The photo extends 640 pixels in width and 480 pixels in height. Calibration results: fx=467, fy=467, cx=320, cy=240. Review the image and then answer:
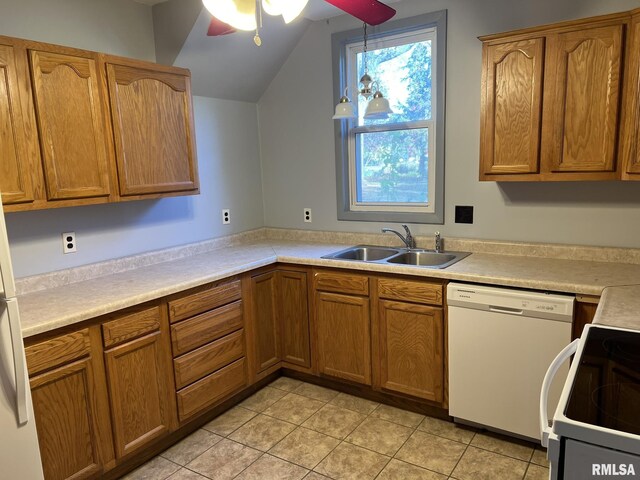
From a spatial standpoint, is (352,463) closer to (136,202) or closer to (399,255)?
(399,255)

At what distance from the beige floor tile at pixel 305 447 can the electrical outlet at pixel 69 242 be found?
1.54 m

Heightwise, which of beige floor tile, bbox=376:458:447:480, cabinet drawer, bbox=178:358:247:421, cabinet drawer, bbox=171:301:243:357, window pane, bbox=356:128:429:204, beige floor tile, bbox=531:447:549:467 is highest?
window pane, bbox=356:128:429:204

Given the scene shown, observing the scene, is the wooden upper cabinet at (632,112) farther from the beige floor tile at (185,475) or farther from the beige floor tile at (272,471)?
the beige floor tile at (185,475)

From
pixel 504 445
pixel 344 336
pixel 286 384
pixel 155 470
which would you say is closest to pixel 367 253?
pixel 344 336

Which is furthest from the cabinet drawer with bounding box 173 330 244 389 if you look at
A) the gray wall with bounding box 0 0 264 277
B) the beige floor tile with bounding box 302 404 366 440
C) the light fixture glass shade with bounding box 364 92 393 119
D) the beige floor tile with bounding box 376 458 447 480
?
the light fixture glass shade with bounding box 364 92 393 119

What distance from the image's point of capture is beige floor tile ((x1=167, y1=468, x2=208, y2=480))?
2.30m

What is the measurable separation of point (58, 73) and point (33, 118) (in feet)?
0.81

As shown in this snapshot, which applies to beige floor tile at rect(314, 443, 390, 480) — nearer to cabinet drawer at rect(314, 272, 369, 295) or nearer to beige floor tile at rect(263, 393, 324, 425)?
beige floor tile at rect(263, 393, 324, 425)

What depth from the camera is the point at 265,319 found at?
122 inches

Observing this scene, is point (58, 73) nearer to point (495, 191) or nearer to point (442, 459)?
point (495, 191)

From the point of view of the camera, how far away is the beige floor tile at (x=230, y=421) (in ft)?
8.86

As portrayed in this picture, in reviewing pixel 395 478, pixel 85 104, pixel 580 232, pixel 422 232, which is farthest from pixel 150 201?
pixel 580 232

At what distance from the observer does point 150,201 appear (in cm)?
296

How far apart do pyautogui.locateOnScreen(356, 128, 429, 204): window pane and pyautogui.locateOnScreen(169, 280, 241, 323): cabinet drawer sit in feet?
3.95
